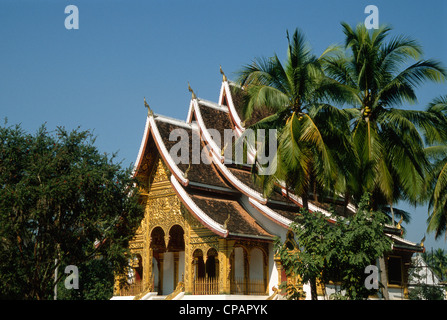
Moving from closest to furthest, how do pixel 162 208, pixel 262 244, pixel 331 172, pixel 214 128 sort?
pixel 331 172
pixel 262 244
pixel 162 208
pixel 214 128

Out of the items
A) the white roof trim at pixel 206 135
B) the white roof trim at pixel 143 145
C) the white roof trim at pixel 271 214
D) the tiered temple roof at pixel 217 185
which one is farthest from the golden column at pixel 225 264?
the white roof trim at pixel 143 145

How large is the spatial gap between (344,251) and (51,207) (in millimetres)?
9587

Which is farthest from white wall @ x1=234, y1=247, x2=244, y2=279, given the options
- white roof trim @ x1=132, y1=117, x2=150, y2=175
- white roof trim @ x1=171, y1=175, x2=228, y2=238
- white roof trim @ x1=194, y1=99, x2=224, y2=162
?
white roof trim @ x1=132, y1=117, x2=150, y2=175

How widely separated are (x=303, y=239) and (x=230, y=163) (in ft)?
28.9

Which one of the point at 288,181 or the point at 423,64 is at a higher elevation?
the point at 423,64

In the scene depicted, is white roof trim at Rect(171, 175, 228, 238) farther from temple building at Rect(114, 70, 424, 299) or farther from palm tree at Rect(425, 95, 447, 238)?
palm tree at Rect(425, 95, 447, 238)

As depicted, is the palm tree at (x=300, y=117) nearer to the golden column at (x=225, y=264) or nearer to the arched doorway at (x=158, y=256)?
the golden column at (x=225, y=264)

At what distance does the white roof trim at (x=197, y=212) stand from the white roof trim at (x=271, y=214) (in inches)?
84.9

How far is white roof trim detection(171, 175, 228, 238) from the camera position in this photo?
779 inches
